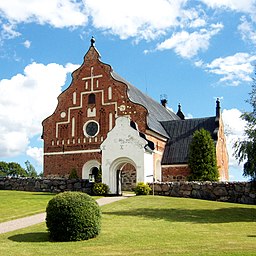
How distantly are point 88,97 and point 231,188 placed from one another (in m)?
19.1

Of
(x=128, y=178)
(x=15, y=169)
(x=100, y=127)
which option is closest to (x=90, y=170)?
(x=100, y=127)

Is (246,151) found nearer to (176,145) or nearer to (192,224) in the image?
(192,224)

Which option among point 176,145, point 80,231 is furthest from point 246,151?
point 176,145

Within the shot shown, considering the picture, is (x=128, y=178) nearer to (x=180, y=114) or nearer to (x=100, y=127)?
(x=100, y=127)

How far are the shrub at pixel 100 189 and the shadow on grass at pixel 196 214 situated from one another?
352 inches

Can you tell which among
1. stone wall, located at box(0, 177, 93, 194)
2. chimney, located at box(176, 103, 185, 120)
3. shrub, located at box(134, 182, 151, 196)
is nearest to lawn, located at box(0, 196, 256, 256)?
shrub, located at box(134, 182, 151, 196)

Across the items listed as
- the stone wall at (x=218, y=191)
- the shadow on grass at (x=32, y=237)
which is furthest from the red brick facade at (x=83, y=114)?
the shadow on grass at (x=32, y=237)

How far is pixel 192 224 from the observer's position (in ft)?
50.3

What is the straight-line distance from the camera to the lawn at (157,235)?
10.2 m

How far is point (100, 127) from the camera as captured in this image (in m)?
39.0

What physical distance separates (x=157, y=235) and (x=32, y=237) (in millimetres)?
4081

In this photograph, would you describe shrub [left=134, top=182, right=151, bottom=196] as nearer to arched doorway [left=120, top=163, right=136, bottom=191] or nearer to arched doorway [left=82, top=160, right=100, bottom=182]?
arched doorway [left=120, top=163, right=136, bottom=191]

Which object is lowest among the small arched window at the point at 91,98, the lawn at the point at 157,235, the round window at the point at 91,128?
the lawn at the point at 157,235

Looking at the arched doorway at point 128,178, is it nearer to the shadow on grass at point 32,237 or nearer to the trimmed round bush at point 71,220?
the shadow on grass at point 32,237
